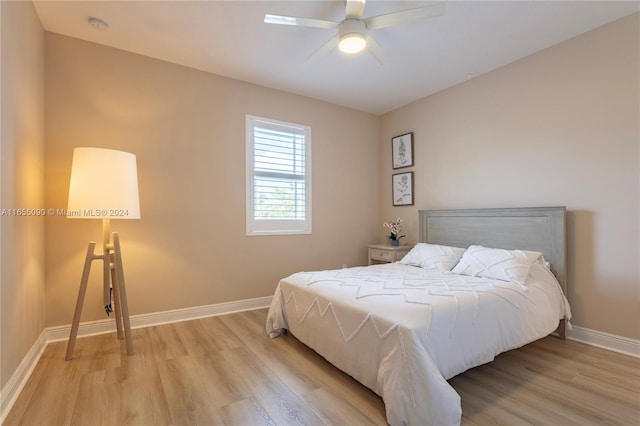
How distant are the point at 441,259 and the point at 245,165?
2.34 meters

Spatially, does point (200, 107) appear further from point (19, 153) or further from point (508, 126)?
point (508, 126)

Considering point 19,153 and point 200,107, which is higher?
point 200,107

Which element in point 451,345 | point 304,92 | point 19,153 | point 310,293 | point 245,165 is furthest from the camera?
point 304,92

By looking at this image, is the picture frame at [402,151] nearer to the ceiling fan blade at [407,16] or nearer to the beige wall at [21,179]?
the ceiling fan blade at [407,16]

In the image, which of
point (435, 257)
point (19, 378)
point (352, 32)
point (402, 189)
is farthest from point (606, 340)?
point (19, 378)

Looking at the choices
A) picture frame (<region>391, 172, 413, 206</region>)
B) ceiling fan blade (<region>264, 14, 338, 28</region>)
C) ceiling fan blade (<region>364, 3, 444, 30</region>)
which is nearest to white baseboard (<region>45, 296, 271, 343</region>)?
picture frame (<region>391, 172, 413, 206</region>)

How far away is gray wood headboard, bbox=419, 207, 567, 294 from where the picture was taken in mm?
2607

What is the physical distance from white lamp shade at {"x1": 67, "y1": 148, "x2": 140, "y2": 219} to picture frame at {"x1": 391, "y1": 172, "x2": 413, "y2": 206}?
323 centimetres

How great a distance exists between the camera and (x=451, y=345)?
1674 mm

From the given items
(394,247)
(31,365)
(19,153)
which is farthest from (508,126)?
(31,365)

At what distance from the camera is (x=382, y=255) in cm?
398

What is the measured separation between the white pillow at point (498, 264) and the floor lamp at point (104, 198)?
285 cm

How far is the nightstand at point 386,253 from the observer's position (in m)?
3.80

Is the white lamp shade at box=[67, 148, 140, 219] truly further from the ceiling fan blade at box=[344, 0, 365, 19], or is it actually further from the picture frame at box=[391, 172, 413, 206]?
the picture frame at box=[391, 172, 413, 206]
